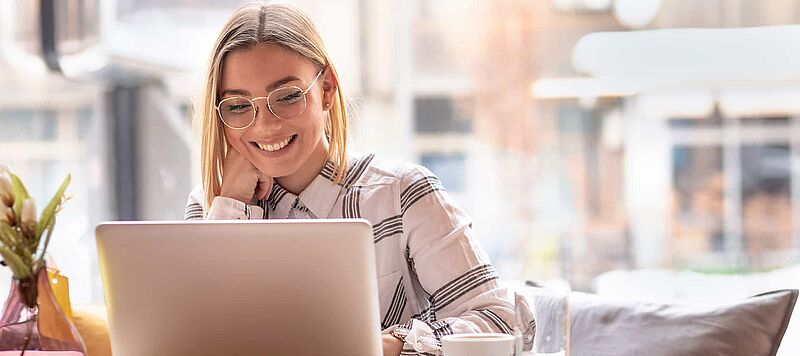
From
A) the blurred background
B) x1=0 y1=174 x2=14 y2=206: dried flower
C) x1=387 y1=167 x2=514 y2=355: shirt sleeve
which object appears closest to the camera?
x1=0 y1=174 x2=14 y2=206: dried flower

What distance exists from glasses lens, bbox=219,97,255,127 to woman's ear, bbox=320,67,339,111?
164 millimetres

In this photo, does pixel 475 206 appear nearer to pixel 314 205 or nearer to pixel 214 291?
pixel 314 205

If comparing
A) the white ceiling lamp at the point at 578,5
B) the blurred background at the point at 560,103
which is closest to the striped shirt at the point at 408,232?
the blurred background at the point at 560,103

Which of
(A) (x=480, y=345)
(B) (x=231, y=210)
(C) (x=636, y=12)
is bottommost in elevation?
(A) (x=480, y=345)

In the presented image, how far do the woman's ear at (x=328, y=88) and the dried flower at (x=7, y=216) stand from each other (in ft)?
2.36

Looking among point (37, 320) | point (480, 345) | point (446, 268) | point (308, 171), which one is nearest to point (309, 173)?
point (308, 171)

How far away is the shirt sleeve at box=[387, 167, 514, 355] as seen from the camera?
→ 1.73 m

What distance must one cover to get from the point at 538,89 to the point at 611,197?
1.47 feet

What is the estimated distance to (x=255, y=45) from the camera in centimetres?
191

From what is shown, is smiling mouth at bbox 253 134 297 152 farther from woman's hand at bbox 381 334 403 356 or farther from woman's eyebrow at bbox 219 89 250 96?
woman's hand at bbox 381 334 403 356

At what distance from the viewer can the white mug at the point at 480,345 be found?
1265 millimetres

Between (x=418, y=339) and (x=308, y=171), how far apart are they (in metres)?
0.49

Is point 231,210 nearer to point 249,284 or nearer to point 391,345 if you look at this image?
point 391,345

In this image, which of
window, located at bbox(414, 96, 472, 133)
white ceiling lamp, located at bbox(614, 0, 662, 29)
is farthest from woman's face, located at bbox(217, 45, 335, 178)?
white ceiling lamp, located at bbox(614, 0, 662, 29)
